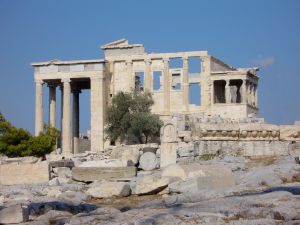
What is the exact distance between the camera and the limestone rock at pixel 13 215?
33.9 ft

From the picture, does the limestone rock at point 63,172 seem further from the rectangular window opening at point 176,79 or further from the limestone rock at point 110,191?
the rectangular window opening at point 176,79

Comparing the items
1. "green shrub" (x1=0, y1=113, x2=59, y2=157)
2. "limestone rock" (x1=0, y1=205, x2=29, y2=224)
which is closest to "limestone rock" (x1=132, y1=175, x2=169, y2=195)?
"limestone rock" (x1=0, y1=205, x2=29, y2=224)

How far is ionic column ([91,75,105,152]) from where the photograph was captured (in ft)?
167

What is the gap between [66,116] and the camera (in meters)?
52.3

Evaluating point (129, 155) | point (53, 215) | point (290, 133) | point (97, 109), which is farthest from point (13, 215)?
point (97, 109)

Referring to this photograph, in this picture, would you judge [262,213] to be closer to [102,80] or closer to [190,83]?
[102,80]

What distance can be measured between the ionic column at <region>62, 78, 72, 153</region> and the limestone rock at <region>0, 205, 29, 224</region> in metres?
40.3

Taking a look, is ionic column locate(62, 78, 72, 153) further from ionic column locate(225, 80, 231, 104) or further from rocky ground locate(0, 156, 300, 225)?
rocky ground locate(0, 156, 300, 225)

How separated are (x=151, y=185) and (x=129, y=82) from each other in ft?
Answer: 122

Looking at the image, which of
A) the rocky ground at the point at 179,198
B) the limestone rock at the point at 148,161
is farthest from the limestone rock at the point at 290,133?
the limestone rock at the point at 148,161

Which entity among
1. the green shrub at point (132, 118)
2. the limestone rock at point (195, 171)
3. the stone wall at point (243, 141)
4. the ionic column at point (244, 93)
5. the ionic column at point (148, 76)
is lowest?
the limestone rock at point (195, 171)

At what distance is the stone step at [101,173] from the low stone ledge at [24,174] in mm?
2001

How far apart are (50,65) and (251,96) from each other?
1655 centimetres

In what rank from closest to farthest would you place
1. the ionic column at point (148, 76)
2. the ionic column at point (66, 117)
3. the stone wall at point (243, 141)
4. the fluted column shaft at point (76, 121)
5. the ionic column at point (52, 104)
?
the stone wall at point (243, 141), the ionic column at point (66, 117), the ionic column at point (148, 76), the ionic column at point (52, 104), the fluted column shaft at point (76, 121)
